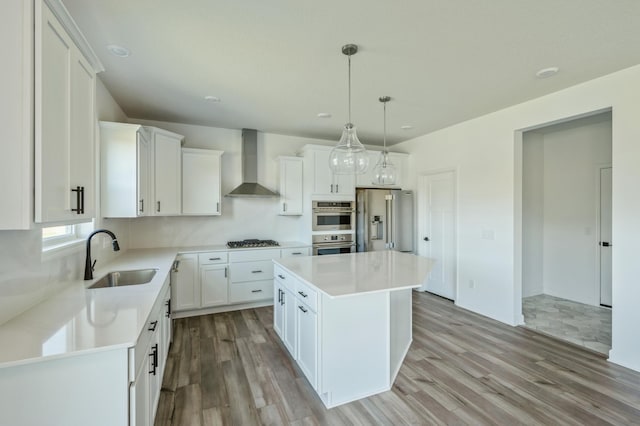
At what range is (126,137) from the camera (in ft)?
9.55

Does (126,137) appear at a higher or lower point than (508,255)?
higher

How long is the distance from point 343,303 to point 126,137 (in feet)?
8.71

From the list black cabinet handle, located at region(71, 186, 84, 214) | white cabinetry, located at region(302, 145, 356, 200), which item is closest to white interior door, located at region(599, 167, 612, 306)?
white cabinetry, located at region(302, 145, 356, 200)

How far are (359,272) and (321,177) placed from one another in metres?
2.40

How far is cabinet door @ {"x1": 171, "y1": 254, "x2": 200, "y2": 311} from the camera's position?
3.76m

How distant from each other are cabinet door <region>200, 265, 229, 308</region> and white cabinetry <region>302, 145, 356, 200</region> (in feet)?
5.78

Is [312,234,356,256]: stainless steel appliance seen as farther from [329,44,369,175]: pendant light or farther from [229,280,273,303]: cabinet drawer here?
[329,44,369,175]: pendant light

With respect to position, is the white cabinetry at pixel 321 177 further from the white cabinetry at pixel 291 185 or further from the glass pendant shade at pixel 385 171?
the glass pendant shade at pixel 385 171

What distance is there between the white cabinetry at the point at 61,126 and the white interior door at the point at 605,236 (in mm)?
5890

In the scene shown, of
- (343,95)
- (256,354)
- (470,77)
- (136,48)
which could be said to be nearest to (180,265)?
(256,354)

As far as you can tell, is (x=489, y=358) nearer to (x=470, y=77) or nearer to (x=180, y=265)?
(x=470, y=77)

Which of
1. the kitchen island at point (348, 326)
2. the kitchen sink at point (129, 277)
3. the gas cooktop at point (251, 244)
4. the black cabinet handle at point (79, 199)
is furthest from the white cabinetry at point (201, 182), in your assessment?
the black cabinet handle at point (79, 199)

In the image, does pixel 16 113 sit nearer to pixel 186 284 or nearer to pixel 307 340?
pixel 307 340

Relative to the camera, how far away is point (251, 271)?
163 inches
